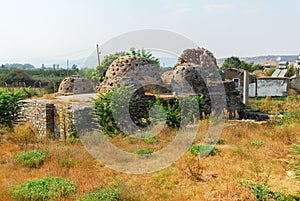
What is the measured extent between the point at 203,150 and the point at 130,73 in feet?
16.2

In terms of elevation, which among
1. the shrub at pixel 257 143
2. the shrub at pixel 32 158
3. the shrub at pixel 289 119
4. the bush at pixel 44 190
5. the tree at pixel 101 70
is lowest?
the bush at pixel 44 190

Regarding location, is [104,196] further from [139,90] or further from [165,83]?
[165,83]

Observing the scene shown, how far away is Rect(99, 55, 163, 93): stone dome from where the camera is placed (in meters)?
10.5

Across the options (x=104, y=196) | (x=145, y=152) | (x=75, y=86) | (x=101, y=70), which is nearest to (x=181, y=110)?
(x=145, y=152)

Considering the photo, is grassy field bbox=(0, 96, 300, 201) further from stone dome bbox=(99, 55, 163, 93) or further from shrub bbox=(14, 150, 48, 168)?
stone dome bbox=(99, 55, 163, 93)

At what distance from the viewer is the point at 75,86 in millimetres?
12906

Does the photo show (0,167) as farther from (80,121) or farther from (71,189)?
(80,121)

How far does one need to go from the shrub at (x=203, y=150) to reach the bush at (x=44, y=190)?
2.92 meters

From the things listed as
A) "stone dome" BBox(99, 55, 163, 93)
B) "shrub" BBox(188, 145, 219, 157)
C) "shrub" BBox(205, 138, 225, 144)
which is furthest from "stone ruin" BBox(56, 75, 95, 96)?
"shrub" BBox(188, 145, 219, 157)

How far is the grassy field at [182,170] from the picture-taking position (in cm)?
456

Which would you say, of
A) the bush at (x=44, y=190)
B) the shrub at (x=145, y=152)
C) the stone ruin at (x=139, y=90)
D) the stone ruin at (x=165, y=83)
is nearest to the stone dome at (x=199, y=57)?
the stone ruin at (x=139, y=90)

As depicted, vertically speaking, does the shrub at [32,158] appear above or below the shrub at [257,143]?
below

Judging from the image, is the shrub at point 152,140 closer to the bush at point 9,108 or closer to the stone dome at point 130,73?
the stone dome at point 130,73

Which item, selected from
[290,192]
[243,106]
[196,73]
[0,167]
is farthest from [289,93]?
[0,167]
